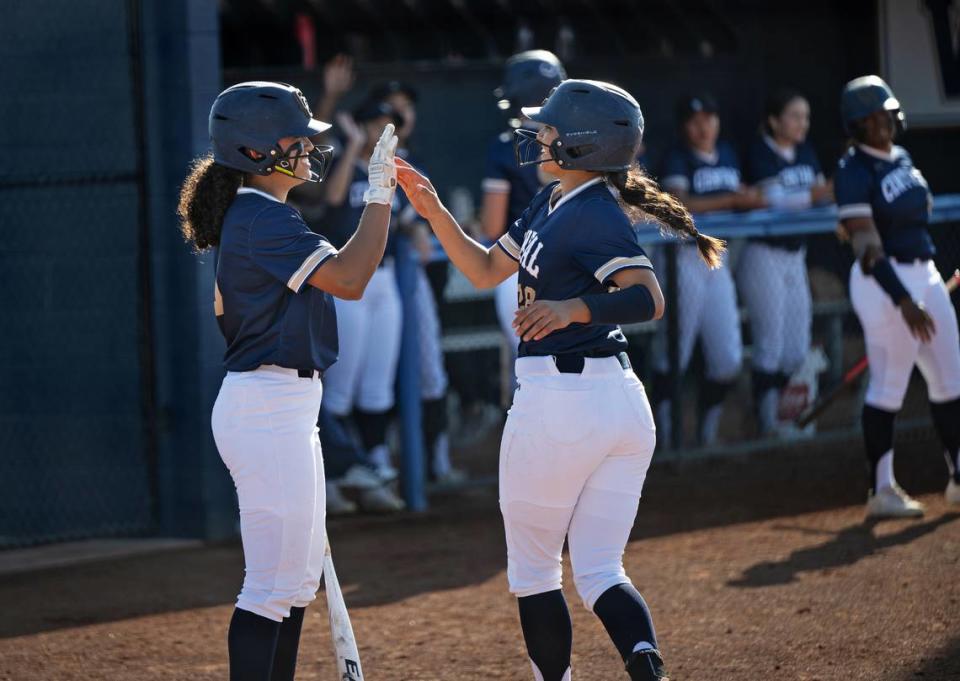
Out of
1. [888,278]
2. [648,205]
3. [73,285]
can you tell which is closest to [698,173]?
[888,278]

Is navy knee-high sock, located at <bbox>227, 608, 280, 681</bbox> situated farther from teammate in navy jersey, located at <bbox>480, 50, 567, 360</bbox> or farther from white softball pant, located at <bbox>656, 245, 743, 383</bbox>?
white softball pant, located at <bbox>656, 245, 743, 383</bbox>

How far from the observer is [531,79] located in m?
6.55

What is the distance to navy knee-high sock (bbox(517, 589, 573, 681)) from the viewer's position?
147 inches

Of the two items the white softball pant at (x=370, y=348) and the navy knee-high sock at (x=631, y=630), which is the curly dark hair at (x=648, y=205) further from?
the white softball pant at (x=370, y=348)

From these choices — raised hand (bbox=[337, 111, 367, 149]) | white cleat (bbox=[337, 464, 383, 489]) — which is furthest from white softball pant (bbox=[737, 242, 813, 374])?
white cleat (bbox=[337, 464, 383, 489])

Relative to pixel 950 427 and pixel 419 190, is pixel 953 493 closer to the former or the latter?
pixel 950 427

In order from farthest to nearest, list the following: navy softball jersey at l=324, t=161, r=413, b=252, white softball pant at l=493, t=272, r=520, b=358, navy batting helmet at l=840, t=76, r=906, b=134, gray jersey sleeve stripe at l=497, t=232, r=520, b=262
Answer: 1. navy softball jersey at l=324, t=161, r=413, b=252
2. white softball pant at l=493, t=272, r=520, b=358
3. navy batting helmet at l=840, t=76, r=906, b=134
4. gray jersey sleeve stripe at l=497, t=232, r=520, b=262

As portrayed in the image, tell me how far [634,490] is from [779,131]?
17.7 ft

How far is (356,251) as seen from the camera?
3635 millimetres

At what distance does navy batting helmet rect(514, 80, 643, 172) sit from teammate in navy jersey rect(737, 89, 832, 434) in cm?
480

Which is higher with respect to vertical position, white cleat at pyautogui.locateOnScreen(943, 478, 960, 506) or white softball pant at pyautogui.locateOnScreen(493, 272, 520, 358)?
white softball pant at pyautogui.locateOnScreen(493, 272, 520, 358)

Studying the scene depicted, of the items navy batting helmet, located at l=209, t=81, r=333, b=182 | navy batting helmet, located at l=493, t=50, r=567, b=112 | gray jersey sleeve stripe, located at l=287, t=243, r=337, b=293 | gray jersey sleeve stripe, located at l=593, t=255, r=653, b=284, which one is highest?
navy batting helmet, located at l=493, t=50, r=567, b=112

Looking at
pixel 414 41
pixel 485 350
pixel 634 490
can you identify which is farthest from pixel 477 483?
pixel 414 41

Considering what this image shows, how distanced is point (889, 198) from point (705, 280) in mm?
1888
